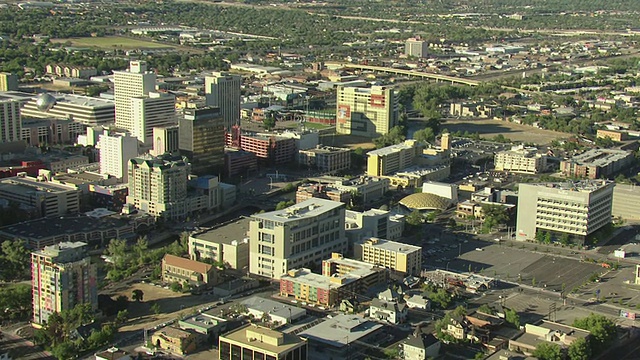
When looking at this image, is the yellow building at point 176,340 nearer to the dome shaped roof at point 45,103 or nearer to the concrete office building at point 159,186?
the concrete office building at point 159,186

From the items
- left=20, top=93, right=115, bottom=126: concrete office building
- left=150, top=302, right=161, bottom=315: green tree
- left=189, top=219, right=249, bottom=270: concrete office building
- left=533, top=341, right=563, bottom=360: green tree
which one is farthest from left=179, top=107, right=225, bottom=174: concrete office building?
left=533, top=341, right=563, bottom=360: green tree

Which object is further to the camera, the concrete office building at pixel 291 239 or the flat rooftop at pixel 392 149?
the flat rooftop at pixel 392 149

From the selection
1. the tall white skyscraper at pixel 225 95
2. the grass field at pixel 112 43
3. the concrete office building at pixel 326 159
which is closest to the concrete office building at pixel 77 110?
the tall white skyscraper at pixel 225 95

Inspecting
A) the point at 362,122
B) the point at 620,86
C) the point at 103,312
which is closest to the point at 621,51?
the point at 620,86

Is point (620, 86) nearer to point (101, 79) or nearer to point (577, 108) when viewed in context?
point (577, 108)

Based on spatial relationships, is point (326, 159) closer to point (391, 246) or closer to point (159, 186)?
point (159, 186)

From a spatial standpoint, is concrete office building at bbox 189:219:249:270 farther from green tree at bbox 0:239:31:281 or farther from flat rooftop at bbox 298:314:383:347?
flat rooftop at bbox 298:314:383:347

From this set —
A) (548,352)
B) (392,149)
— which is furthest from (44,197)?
(548,352)
